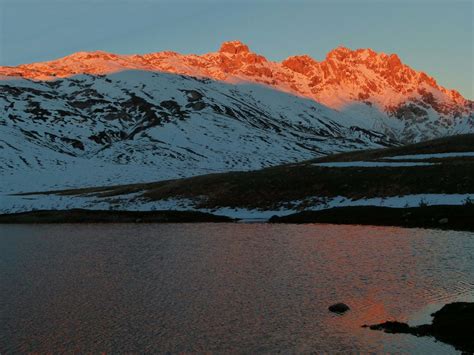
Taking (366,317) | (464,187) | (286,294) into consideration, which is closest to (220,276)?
(286,294)

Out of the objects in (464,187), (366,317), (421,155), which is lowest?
(366,317)

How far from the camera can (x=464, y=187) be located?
61.3m

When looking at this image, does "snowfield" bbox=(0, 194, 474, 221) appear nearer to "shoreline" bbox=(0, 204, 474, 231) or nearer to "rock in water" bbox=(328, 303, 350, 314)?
"shoreline" bbox=(0, 204, 474, 231)

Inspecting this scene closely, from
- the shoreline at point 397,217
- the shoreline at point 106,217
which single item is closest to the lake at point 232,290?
the shoreline at point 397,217

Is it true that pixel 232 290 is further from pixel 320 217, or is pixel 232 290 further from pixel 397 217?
pixel 320 217

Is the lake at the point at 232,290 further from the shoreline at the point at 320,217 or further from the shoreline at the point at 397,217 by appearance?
the shoreline at the point at 320,217

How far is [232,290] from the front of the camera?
29.4 m

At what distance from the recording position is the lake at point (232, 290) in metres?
21.8

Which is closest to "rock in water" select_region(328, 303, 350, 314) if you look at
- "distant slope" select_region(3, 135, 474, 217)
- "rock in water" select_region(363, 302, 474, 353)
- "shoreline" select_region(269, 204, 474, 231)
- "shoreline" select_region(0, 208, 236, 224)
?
"rock in water" select_region(363, 302, 474, 353)

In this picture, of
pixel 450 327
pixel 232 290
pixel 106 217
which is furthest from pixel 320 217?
pixel 450 327

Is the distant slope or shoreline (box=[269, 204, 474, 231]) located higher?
the distant slope

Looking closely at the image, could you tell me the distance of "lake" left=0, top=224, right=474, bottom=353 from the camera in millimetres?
21797

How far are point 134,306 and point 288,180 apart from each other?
52535mm

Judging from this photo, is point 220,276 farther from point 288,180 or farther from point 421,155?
point 421,155
